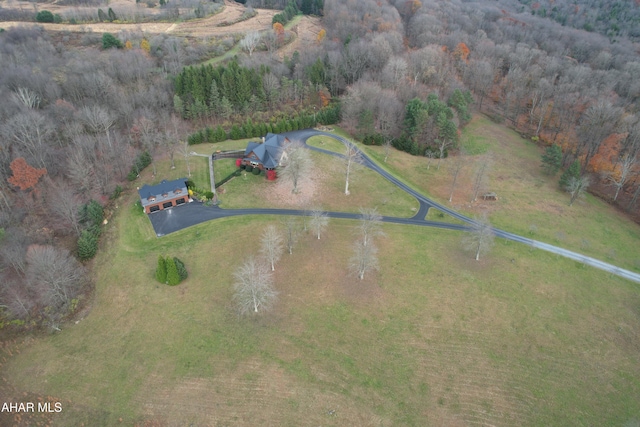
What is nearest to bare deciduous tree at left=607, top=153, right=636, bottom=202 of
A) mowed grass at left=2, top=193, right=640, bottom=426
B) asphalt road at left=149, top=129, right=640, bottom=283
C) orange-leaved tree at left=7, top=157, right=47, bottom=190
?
asphalt road at left=149, top=129, right=640, bottom=283

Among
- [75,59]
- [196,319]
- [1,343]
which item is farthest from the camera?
[75,59]

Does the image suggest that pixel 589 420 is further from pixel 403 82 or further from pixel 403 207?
pixel 403 82

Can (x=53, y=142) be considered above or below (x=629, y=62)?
below

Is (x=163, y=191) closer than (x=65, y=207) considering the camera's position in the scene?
No

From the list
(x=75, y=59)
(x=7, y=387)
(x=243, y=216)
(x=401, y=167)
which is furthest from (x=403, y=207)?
(x=75, y=59)

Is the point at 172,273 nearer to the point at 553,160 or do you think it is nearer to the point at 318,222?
the point at 318,222

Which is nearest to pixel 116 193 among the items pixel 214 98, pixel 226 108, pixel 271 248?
pixel 226 108
